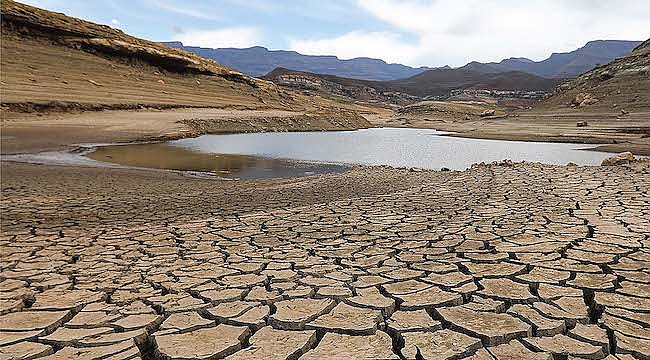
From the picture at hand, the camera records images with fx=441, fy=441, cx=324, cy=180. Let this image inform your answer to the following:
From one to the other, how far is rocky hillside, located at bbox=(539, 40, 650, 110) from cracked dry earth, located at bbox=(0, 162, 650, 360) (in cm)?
2817

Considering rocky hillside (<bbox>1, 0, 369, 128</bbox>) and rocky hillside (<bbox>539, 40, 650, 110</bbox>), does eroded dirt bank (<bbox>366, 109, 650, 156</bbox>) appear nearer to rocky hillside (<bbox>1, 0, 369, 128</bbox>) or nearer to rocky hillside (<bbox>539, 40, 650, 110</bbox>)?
rocky hillside (<bbox>539, 40, 650, 110</bbox>)

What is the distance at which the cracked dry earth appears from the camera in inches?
77.2

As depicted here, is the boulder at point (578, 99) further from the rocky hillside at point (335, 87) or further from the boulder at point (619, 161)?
the rocky hillside at point (335, 87)

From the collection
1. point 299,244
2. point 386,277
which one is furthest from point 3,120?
point 386,277

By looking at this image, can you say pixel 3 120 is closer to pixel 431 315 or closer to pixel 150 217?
pixel 150 217

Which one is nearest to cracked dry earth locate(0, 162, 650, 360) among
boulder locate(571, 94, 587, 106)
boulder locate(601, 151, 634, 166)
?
boulder locate(601, 151, 634, 166)

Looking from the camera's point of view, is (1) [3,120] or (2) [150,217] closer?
(2) [150,217]

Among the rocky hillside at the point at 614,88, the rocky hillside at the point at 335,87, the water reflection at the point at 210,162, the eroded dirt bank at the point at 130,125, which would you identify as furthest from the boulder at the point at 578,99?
the rocky hillside at the point at 335,87

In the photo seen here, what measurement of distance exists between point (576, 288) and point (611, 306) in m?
0.23

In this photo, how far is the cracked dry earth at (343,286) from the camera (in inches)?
77.2

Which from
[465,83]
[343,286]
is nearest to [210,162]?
[343,286]

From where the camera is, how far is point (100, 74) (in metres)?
26.0

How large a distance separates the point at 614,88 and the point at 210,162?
30930 millimetres

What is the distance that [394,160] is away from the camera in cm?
1328
